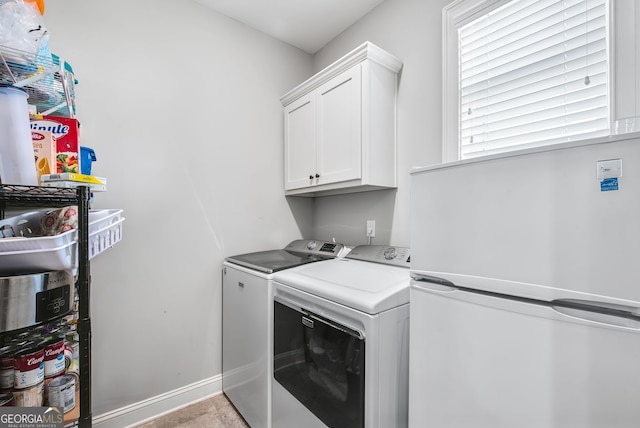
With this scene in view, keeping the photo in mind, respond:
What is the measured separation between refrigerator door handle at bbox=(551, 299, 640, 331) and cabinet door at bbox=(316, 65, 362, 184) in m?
1.22

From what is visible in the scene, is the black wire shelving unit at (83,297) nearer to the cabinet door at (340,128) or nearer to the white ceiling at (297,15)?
the cabinet door at (340,128)

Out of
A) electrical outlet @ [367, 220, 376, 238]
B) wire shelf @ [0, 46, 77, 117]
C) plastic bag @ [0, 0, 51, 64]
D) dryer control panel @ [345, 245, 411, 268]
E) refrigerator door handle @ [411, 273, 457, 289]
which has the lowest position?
dryer control panel @ [345, 245, 411, 268]

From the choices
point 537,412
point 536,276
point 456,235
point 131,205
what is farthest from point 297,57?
point 537,412

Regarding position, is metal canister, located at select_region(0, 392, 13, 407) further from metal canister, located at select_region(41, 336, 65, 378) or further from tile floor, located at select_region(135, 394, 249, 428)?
tile floor, located at select_region(135, 394, 249, 428)

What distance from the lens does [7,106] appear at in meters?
0.78

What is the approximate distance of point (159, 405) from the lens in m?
1.78

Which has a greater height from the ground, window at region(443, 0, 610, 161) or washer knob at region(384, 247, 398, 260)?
window at region(443, 0, 610, 161)

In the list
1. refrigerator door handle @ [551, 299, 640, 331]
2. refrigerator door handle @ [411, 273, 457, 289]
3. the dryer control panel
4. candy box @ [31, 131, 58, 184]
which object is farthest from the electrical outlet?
candy box @ [31, 131, 58, 184]

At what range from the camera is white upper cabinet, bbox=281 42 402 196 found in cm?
172

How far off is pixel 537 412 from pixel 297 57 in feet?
9.00

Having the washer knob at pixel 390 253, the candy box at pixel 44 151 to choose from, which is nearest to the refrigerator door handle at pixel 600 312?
the washer knob at pixel 390 253

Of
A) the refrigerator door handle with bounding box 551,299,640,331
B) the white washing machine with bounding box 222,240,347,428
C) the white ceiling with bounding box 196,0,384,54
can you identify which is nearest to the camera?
the refrigerator door handle with bounding box 551,299,640,331

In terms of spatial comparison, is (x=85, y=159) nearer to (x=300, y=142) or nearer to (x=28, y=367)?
(x=28, y=367)

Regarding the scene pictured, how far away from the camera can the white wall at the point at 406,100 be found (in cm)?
168
